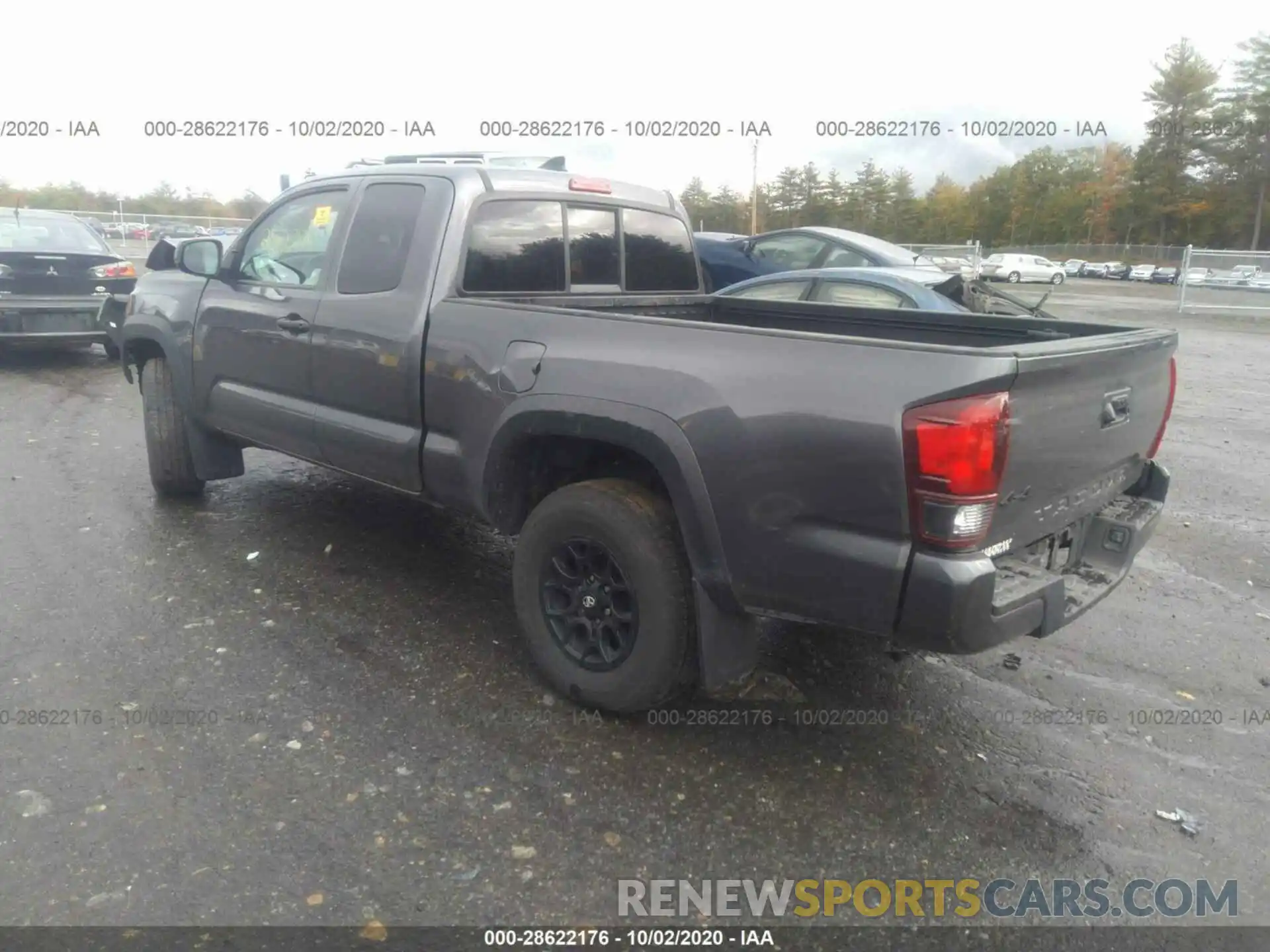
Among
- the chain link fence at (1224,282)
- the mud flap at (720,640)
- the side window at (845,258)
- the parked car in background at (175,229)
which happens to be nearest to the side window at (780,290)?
the side window at (845,258)

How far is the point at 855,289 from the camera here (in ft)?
24.1

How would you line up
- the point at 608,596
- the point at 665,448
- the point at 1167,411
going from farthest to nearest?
the point at 1167,411 < the point at 608,596 < the point at 665,448

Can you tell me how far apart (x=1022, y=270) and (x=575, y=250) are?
37.8 metres

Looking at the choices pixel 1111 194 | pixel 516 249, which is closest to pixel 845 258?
pixel 516 249

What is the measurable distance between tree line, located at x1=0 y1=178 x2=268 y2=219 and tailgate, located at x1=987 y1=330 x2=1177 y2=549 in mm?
32367

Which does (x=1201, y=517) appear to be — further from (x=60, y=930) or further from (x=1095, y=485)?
(x=60, y=930)

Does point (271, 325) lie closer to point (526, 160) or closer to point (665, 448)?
point (665, 448)

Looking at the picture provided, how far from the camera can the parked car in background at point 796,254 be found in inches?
396

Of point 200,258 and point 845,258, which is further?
point 845,258

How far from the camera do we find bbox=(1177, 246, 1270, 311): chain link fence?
2069 cm

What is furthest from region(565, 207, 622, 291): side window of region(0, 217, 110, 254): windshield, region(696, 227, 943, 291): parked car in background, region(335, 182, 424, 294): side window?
region(0, 217, 110, 254): windshield

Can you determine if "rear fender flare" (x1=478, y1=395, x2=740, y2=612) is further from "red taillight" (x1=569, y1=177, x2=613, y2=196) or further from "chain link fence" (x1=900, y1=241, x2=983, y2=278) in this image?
"chain link fence" (x1=900, y1=241, x2=983, y2=278)

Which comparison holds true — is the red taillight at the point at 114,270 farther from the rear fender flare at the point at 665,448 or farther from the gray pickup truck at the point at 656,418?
the rear fender flare at the point at 665,448

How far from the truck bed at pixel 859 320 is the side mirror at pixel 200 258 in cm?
187
